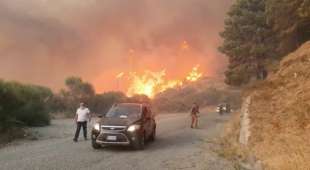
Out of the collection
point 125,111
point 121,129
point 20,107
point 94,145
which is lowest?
point 94,145

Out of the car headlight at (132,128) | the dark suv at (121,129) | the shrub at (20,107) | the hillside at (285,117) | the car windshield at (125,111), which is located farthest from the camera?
the shrub at (20,107)

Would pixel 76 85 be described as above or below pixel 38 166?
above

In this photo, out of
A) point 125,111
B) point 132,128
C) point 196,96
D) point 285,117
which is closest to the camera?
point 285,117

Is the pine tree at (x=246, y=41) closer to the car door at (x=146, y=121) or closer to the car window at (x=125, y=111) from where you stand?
the car door at (x=146, y=121)

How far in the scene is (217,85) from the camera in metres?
110

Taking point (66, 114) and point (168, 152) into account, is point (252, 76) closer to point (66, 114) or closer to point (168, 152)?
point (66, 114)

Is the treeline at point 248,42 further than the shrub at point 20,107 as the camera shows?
Yes

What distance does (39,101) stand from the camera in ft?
145

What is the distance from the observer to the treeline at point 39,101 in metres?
32.0

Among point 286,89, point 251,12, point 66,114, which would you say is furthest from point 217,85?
point 286,89

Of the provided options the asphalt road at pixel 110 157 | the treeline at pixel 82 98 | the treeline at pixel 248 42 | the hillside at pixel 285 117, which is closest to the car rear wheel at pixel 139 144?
the asphalt road at pixel 110 157

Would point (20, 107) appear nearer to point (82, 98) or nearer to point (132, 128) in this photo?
point (132, 128)

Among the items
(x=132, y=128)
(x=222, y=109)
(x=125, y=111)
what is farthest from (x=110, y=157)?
(x=222, y=109)

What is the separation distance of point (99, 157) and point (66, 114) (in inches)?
1925
